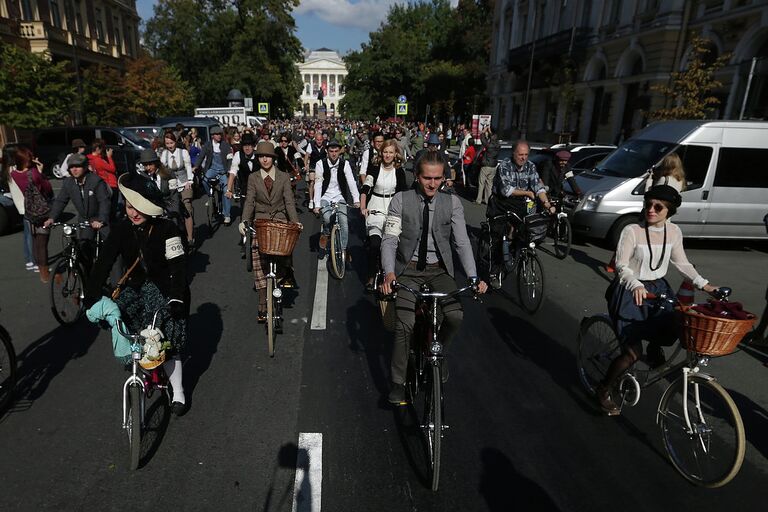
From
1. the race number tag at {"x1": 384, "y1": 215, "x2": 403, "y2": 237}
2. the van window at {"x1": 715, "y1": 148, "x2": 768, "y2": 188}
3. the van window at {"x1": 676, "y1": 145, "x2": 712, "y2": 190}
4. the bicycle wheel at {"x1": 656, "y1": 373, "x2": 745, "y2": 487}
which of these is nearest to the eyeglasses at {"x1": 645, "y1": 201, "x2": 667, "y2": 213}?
the bicycle wheel at {"x1": 656, "y1": 373, "x2": 745, "y2": 487}

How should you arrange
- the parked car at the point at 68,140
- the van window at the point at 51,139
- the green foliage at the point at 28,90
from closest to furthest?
the parked car at the point at 68,140, the green foliage at the point at 28,90, the van window at the point at 51,139

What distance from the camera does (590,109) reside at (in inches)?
1253

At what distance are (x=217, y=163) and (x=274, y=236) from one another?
7.93 meters

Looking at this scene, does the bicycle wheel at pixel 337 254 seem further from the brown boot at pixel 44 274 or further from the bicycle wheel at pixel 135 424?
the bicycle wheel at pixel 135 424

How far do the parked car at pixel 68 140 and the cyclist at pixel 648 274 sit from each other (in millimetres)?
17054

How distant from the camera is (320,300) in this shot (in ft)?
21.0

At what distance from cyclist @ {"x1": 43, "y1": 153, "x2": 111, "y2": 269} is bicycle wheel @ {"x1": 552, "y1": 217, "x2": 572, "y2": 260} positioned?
6895 mm

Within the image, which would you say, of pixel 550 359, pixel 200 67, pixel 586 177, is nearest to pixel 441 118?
pixel 200 67

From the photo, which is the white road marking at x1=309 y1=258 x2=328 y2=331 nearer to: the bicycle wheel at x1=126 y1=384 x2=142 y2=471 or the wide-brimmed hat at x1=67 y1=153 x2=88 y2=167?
the bicycle wheel at x1=126 y1=384 x2=142 y2=471

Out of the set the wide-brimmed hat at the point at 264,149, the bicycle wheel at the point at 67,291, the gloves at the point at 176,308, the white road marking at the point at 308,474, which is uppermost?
the wide-brimmed hat at the point at 264,149

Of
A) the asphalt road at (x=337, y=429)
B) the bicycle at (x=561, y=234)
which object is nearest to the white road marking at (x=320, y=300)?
the asphalt road at (x=337, y=429)

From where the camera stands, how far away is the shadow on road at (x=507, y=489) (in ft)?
9.87

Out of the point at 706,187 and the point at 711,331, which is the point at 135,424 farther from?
the point at 706,187

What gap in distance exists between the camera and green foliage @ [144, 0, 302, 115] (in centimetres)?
4703
